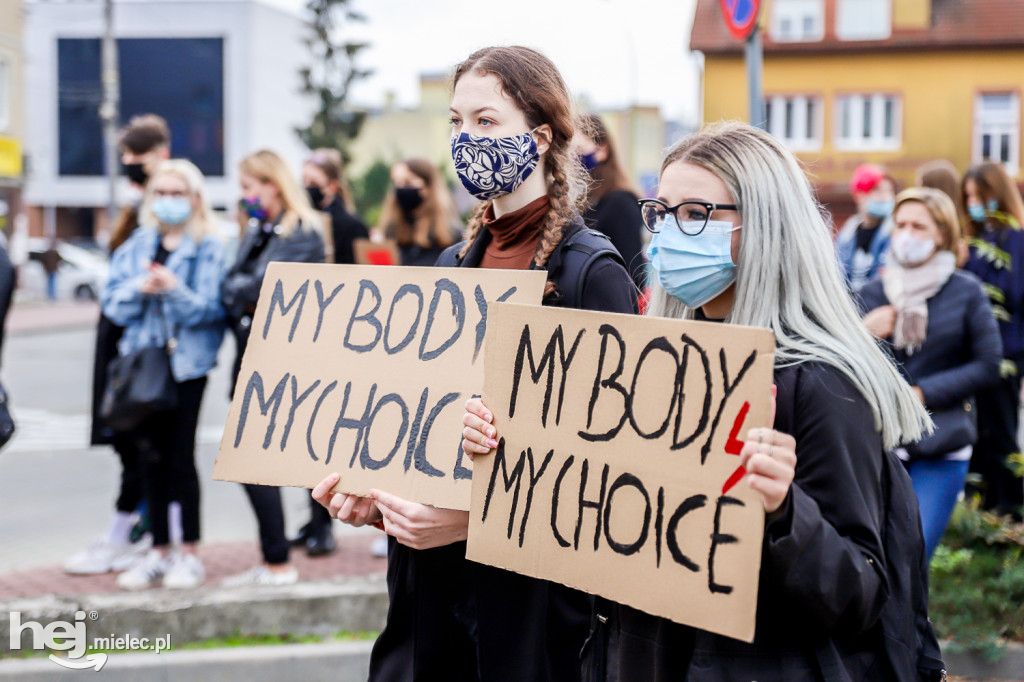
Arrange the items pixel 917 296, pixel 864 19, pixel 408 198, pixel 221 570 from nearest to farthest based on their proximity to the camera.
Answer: pixel 917 296 → pixel 221 570 → pixel 408 198 → pixel 864 19

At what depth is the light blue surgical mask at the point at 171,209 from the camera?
5.14 m

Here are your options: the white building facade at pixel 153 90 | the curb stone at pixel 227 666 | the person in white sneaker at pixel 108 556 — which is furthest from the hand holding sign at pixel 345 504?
the white building facade at pixel 153 90

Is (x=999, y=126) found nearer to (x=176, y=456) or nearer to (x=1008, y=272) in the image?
(x=1008, y=272)

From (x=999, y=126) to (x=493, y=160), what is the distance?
34.0 m

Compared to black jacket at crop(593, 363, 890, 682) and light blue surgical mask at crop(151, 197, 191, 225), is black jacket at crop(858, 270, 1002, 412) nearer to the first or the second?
black jacket at crop(593, 363, 890, 682)

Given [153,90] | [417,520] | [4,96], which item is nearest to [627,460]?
[417,520]

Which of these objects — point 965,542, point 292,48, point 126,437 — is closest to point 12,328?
point 126,437

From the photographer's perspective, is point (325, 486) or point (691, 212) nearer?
Answer: point (691, 212)

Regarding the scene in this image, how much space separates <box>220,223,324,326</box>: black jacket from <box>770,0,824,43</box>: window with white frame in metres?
30.6

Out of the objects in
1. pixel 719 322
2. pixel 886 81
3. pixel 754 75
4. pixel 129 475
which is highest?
pixel 886 81

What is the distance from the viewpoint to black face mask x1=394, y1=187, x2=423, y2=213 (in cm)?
586

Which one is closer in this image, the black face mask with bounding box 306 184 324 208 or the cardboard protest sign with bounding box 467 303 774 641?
the cardboard protest sign with bounding box 467 303 774 641

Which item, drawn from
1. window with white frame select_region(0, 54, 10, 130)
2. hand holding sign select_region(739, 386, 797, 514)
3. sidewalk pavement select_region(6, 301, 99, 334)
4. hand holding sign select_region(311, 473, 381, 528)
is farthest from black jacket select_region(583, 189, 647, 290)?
window with white frame select_region(0, 54, 10, 130)

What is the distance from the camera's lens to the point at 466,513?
2410mm
